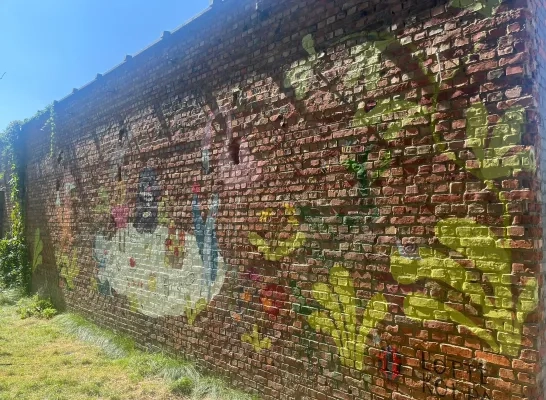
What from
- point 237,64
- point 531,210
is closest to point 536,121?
point 531,210

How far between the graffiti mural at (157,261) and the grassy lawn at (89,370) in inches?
24.4

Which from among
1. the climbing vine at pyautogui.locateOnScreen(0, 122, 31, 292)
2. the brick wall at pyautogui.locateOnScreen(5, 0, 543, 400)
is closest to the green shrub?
the brick wall at pyautogui.locateOnScreen(5, 0, 543, 400)

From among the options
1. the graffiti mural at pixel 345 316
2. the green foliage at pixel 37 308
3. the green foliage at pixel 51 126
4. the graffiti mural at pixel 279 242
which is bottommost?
the green foliage at pixel 37 308

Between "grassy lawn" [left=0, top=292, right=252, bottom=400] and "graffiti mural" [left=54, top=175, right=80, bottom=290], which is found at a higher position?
"graffiti mural" [left=54, top=175, right=80, bottom=290]

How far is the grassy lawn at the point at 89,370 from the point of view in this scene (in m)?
4.48

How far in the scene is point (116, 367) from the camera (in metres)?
5.31

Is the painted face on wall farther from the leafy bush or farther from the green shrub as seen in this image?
the leafy bush

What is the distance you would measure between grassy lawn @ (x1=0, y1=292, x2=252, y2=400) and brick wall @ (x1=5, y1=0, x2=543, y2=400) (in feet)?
0.89

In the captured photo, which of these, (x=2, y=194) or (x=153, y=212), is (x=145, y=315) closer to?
(x=153, y=212)

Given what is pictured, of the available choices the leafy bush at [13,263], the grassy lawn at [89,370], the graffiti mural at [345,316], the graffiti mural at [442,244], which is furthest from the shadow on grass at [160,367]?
the leafy bush at [13,263]

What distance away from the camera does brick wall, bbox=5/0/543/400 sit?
2.66 metres

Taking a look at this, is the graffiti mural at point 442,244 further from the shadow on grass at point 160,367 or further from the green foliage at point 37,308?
the green foliage at point 37,308

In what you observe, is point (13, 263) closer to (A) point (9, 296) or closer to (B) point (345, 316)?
(A) point (9, 296)

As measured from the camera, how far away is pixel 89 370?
5.24 metres
